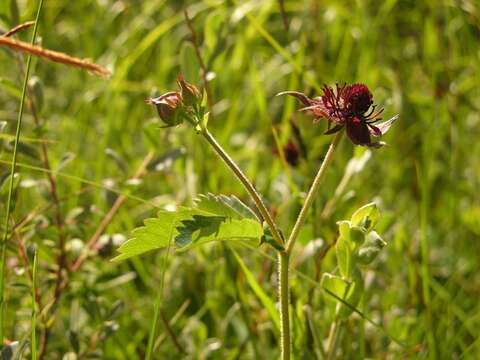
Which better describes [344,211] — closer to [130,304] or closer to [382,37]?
[130,304]

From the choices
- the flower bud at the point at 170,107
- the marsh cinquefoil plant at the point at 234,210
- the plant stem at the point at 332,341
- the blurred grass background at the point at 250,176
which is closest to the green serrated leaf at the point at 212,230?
the marsh cinquefoil plant at the point at 234,210

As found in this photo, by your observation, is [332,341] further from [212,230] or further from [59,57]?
[59,57]

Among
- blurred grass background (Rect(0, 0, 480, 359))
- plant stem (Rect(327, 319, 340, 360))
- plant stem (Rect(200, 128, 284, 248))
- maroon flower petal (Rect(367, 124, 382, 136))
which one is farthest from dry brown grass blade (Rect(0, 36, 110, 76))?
plant stem (Rect(327, 319, 340, 360))

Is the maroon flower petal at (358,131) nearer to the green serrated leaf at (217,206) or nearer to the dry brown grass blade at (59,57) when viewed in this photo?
the green serrated leaf at (217,206)

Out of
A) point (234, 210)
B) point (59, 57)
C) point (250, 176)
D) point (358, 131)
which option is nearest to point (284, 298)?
point (234, 210)

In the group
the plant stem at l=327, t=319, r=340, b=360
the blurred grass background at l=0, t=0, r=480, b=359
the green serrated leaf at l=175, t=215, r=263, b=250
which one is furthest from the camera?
the blurred grass background at l=0, t=0, r=480, b=359

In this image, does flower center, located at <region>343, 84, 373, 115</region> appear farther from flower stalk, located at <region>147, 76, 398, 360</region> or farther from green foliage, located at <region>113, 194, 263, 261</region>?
green foliage, located at <region>113, 194, 263, 261</region>

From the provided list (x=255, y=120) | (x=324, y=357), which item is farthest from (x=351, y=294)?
(x=255, y=120)
